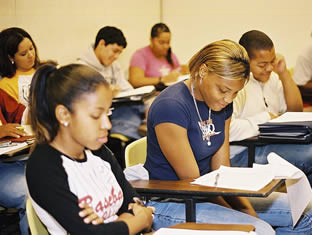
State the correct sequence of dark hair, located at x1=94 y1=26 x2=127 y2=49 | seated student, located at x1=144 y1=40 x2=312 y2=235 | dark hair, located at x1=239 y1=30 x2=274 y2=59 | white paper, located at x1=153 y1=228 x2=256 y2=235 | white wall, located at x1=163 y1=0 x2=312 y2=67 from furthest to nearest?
white wall, located at x1=163 y1=0 x2=312 y2=67, dark hair, located at x1=94 y1=26 x2=127 y2=49, dark hair, located at x1=239 y1=30 x2=274 y2=59, seated student, located at x1=144 y1=40 x2=312 y2=235, white paper, located at x1=153 y1=228 x2=256 y2=235

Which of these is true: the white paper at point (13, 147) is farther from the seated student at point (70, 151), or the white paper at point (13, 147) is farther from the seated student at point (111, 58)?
the seated student at point (111, 58)

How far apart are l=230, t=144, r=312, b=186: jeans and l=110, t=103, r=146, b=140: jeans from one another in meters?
1.13

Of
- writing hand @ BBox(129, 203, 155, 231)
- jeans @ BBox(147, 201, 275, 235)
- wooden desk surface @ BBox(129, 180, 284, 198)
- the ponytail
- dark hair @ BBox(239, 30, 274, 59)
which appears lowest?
jeans @ BBox(147, 201, 275, 235)

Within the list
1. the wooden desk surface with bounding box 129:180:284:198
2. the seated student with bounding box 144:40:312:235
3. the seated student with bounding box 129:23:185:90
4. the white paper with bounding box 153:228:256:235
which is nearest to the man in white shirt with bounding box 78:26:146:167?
the seated student with bounding box 129:23:185:90

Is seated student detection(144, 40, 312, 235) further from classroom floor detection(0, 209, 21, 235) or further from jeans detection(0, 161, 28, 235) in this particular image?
classroom floor detection(0, 209, 21, 235)

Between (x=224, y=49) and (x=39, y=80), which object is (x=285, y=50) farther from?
(x=39, y=80)

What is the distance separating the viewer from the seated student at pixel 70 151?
1.34 metres

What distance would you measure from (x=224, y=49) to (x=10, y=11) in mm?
2344

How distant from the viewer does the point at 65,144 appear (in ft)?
4.67

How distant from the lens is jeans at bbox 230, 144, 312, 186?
2.82m

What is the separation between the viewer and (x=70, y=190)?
1.36 metres

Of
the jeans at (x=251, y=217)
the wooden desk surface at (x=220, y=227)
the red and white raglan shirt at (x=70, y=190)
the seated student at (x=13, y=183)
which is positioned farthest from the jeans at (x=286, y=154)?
the red and white raglan shirt at (x=70, y=190)

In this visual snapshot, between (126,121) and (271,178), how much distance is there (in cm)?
219

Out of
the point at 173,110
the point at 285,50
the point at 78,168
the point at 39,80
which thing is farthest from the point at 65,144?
the point at 285,50
